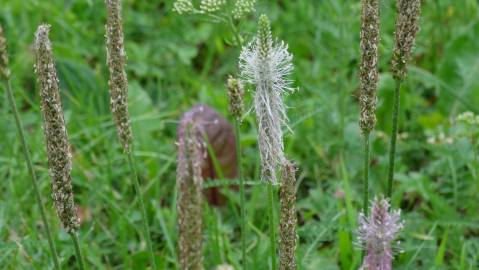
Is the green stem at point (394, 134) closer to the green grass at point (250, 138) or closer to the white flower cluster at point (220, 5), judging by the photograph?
the green grass at point (250, 138)

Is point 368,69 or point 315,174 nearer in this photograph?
point 368,69

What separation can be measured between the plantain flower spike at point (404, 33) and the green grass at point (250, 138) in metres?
0.48

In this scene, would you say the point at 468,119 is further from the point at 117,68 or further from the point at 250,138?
the point at 117,68

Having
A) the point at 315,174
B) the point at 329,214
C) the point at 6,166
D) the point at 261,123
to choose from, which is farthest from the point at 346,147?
Answer: the point at 261,123

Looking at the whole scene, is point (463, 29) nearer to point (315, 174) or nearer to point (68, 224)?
point (315, 174)

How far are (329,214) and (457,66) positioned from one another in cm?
166

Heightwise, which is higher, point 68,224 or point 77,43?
point 77,43

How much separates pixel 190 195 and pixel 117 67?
0.63 metres

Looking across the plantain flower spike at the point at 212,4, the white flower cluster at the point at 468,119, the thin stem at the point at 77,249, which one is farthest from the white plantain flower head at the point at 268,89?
the white flower cluster at the point at 468,119

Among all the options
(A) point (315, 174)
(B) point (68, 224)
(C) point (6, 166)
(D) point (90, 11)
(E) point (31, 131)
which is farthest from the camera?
(D) point (90, 11)

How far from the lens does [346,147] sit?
4059mm

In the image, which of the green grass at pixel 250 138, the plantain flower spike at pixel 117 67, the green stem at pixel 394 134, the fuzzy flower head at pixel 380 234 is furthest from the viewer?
the green grass at pixel 250 138

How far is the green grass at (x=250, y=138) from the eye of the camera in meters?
3.25

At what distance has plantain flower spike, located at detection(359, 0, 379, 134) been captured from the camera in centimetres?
217
